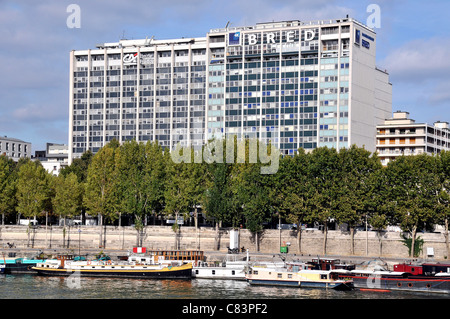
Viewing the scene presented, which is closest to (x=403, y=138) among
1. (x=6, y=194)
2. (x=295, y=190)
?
(x=295, y=190)

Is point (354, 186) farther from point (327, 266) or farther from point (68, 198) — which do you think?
point (68, 198)

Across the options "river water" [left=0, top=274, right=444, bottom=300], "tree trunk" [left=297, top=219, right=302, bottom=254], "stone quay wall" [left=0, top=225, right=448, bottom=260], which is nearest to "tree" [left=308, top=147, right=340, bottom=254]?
"tree trunk" [left=297, top=219, right=302, bottom=254]

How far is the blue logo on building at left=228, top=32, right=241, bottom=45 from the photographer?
153250 mm

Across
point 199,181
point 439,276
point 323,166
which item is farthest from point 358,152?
point 439,276

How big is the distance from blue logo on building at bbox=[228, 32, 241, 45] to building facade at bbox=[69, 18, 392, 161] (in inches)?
9.3

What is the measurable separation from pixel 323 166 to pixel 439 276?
35.8 m

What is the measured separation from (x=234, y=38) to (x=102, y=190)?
5777 cm

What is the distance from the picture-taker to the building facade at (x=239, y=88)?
146125mm

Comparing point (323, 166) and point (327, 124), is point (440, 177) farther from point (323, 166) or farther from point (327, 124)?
point (327, 124)

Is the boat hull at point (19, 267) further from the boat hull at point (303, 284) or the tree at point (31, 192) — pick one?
the boat hull at point (303, 284)

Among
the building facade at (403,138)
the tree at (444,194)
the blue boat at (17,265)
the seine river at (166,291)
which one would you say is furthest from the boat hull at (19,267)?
the building facade at (403,138)

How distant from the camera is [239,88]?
153m

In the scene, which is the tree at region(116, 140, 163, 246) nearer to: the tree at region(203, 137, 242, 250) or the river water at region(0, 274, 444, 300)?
the tree at region(203, 137, 242, 250)

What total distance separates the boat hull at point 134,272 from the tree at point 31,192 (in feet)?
107
